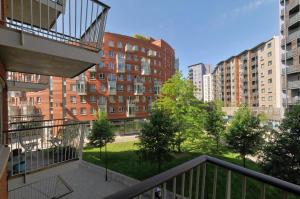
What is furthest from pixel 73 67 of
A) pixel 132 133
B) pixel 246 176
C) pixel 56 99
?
pixel 56 99

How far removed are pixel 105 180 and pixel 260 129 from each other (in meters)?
11.1

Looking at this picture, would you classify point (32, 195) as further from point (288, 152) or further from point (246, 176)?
point (288, 152)

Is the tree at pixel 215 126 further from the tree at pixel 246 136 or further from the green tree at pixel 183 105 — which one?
the tree at pixel 246 136

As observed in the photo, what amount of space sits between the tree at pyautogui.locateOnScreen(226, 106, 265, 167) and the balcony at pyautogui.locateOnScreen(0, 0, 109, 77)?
11.9 m

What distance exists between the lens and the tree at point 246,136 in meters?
13.1

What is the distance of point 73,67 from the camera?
4773 millimetres

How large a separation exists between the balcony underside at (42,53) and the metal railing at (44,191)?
696 cm

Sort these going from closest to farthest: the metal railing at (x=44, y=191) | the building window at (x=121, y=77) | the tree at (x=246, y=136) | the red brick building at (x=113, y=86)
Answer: the metal railing at (x=44, y=191) < the tree at (x=246, y=136) < the red brick building at (x=113, y=86) < the building window at (x=121, y=77)

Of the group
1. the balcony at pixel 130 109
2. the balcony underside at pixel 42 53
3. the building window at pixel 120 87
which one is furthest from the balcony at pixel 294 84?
the balcony underside at pixel 42 53

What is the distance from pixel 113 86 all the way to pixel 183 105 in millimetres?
20721

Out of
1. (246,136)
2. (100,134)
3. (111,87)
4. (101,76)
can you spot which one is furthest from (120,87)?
(246,136)

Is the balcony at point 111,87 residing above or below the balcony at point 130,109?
above

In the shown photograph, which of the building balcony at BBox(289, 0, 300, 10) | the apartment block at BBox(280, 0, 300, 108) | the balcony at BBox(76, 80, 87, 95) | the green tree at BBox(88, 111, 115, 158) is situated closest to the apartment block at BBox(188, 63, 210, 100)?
the apartment block at BBox(280, 0, 300, 108)

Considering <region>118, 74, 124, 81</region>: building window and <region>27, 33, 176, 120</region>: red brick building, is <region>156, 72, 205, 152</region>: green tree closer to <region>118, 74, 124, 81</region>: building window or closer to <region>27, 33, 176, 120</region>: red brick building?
<region>27, 33, 176, 120</region>: red brick building
